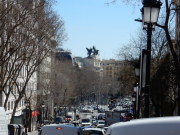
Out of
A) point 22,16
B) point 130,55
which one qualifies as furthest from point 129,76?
point 22,16

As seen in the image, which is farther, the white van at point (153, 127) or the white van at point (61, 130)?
the white van at point (61, 130)

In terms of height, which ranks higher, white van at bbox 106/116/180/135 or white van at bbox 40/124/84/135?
white van at bbox 106/116/180/135

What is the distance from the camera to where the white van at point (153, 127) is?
113 inches

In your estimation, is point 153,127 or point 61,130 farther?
point 61,130

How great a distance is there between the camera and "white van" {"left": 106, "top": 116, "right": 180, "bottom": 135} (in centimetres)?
288

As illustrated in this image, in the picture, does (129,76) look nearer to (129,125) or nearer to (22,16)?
(22,16)

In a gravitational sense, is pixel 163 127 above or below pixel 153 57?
below

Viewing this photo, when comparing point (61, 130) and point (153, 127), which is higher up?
point (153, 127)

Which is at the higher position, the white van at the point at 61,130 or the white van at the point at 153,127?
the white van at the point at 153,127

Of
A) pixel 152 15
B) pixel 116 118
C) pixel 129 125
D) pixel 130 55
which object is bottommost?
pixel 116 118

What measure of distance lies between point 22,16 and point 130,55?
20.2m

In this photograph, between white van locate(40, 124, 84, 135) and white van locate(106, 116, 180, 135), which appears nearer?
white van locate(106, 116, 180, 135)

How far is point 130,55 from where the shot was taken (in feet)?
127

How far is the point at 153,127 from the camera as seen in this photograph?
9.78ft
